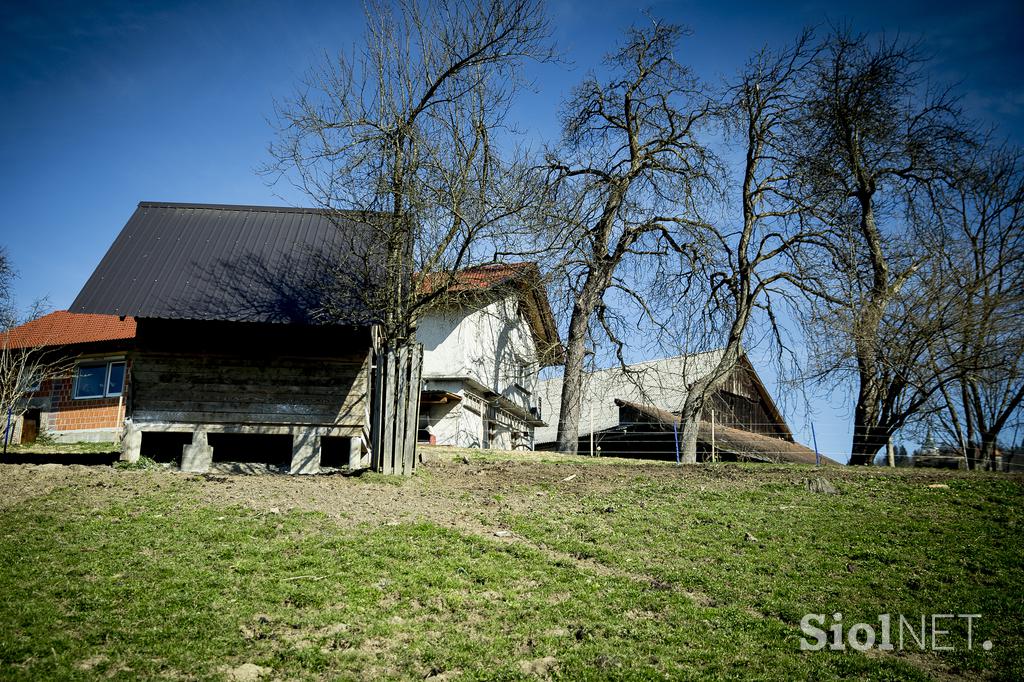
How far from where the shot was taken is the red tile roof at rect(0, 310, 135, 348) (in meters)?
25.8

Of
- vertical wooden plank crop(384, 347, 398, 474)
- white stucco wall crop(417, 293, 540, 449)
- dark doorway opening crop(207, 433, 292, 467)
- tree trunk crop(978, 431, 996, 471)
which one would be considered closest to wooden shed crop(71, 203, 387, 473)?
vertical wooden plank crop(384, 347, 398, 474)

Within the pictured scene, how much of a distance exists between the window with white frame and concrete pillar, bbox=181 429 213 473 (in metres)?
13.0

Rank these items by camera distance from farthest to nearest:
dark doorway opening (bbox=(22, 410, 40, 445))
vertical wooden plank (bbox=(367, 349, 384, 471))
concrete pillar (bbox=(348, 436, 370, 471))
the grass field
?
dark doorway opening (bbox=(22, 410, 40, 445)) < concrete pillar (bbox=(348, 436, 370, 471)) < vertical wooden plank (bbox=(367, 349, 384, 471)) < the grass field

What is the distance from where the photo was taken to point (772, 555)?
8.08 meters

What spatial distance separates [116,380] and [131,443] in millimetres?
12841

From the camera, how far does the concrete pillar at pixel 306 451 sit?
47.4 ft

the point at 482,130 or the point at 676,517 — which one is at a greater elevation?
the point at 482,130

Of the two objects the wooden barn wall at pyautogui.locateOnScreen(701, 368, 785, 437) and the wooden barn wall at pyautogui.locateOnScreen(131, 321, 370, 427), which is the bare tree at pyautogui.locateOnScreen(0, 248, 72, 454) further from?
the wooden barn wall at pyautogui.locateOnScreen(701, 368, 785, 437)

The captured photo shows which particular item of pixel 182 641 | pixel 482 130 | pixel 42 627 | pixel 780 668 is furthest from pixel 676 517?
pixel 482 130

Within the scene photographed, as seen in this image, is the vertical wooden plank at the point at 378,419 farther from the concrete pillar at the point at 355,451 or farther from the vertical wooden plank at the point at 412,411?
the concrete pillar at the point at 355,451

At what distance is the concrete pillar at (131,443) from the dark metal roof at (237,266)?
241 cm

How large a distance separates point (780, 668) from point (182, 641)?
489 cm

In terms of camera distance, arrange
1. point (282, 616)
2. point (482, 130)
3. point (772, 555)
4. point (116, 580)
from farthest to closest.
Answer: point (482, 130)
point (772, 555)
point (116, 580)
point (282, 616)

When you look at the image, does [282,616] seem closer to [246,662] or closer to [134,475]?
[246,662]
